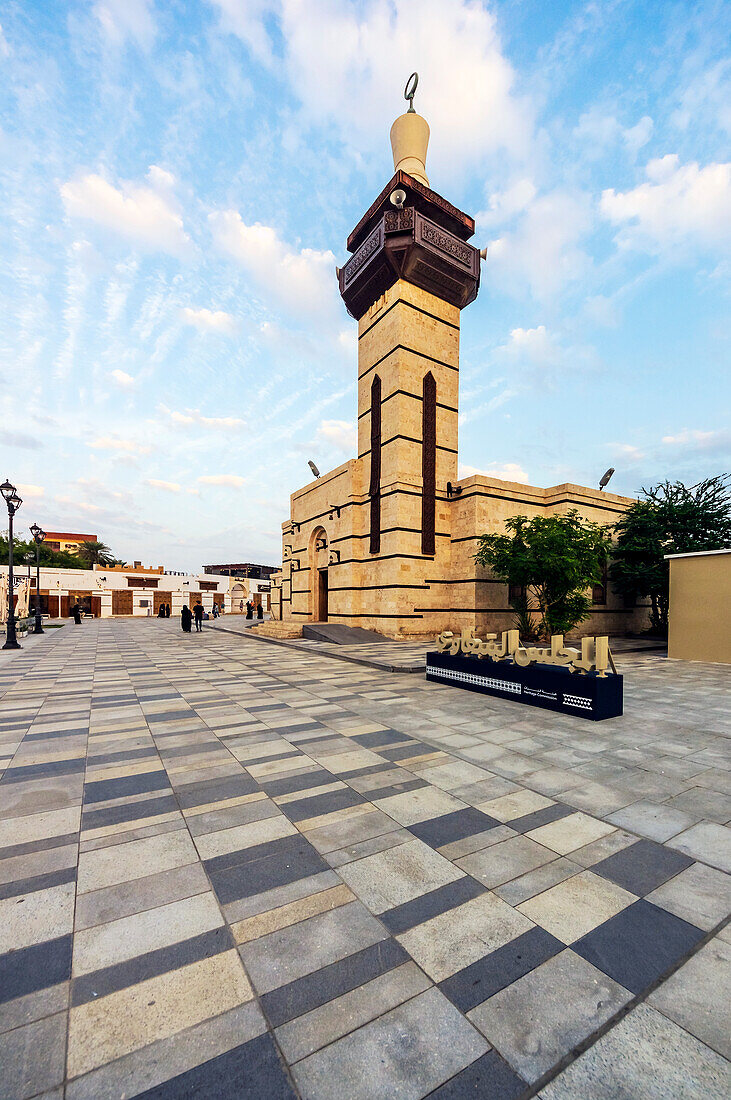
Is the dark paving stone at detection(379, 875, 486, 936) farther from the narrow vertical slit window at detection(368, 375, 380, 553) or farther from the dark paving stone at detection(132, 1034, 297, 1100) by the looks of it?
the narrow vertical slit window at detection(368, 375, 380, 553)

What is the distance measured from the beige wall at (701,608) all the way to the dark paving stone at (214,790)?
16371 millimetres

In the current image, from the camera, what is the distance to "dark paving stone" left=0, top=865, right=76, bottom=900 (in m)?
3.01

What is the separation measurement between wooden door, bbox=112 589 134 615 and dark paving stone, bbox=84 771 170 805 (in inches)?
2133

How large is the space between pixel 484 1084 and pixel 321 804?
261 cm

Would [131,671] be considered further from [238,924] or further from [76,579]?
[76,579]

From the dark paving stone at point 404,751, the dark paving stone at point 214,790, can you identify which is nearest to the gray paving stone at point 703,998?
the dark paving stone at point 404,751

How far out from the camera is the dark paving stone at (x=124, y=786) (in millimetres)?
4434

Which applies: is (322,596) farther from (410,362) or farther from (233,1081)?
(233,1081)

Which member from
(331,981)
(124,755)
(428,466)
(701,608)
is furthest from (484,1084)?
(428,466)

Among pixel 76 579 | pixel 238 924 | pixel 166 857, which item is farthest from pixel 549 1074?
pixel 76 579

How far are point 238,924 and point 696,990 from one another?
2500mm

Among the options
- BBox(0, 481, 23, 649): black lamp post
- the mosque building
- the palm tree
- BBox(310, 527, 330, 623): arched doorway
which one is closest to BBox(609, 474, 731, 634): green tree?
the mosque building

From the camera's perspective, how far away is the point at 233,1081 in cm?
179

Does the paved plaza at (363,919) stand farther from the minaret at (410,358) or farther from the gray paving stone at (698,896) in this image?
the minaret at (410,358)
